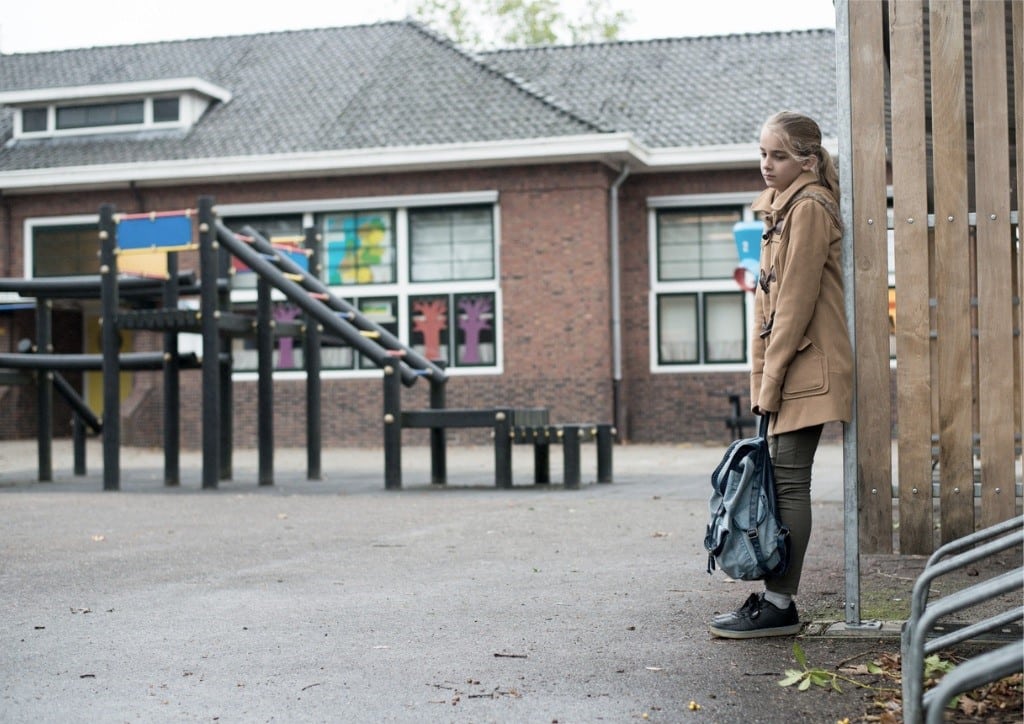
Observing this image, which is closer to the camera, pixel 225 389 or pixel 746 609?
pixel 746 609

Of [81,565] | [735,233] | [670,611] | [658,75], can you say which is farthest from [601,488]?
[658,75]

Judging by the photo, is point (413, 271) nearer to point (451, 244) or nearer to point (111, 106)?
point (451, 244)

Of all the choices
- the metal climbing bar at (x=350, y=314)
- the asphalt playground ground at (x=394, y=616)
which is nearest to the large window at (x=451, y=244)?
the metal climbing bar at (x=350, y=314)

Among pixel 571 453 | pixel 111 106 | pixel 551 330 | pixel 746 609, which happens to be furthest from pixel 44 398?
pixel 111 106

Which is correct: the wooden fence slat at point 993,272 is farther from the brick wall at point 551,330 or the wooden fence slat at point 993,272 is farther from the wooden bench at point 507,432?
the brick wall at point 551,330

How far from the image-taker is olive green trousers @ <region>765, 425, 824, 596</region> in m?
4.89

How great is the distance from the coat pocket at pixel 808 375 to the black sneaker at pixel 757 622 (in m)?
0.75

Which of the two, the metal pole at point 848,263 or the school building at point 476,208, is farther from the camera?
the school building at point 476,208

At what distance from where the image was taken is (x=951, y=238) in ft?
16.5

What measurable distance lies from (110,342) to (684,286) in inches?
452

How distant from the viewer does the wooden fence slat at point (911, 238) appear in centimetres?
502

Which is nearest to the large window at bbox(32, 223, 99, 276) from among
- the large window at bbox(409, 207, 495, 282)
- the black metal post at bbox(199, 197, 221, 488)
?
the large window at bbox(409, 207, 495, 282)

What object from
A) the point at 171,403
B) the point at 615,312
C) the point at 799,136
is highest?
the point at 615,312

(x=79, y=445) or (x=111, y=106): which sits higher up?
(x=111, y=106)
